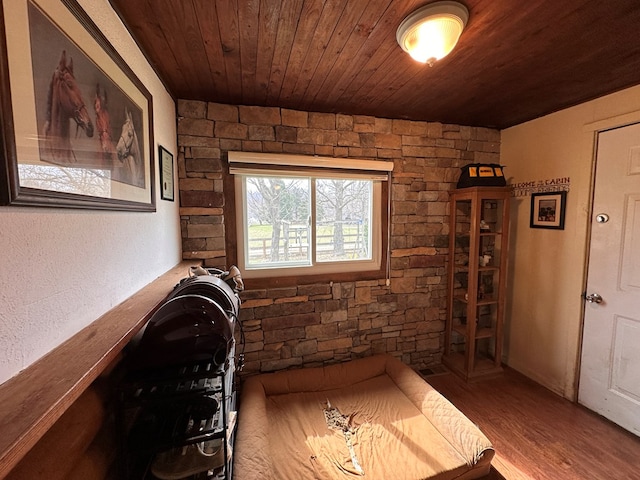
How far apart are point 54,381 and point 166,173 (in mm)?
1351

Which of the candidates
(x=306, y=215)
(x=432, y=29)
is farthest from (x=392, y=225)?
(x=432, y=29)

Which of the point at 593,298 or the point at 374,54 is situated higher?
the point at 374,54

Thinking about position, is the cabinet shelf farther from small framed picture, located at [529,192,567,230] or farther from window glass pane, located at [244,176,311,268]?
window glass pane, located at [244,176,311,268]

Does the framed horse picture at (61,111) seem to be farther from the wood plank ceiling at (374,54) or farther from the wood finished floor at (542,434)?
the wood finished floor at (542,434)

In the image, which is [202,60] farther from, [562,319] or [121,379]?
[562,319]

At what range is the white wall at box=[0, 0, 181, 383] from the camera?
0.54 metres

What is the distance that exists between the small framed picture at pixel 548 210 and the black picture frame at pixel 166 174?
2.95 meters

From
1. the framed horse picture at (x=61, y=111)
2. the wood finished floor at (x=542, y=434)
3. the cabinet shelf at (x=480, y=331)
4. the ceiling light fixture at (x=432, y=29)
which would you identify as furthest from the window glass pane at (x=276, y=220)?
the wood finished floor at (x=542, y=434)

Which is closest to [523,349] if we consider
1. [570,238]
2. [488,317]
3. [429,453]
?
[488,317]

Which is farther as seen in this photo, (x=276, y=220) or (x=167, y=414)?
(x=276, y=220)

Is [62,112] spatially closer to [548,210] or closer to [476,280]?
[476,280]

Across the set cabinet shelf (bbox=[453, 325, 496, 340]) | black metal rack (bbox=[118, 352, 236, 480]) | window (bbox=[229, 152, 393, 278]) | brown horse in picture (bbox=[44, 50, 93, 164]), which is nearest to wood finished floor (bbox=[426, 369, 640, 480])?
cabinet shelf (bbox=[453, 325, 496, 340])

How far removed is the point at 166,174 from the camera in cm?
162

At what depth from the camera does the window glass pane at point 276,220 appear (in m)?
2.14
